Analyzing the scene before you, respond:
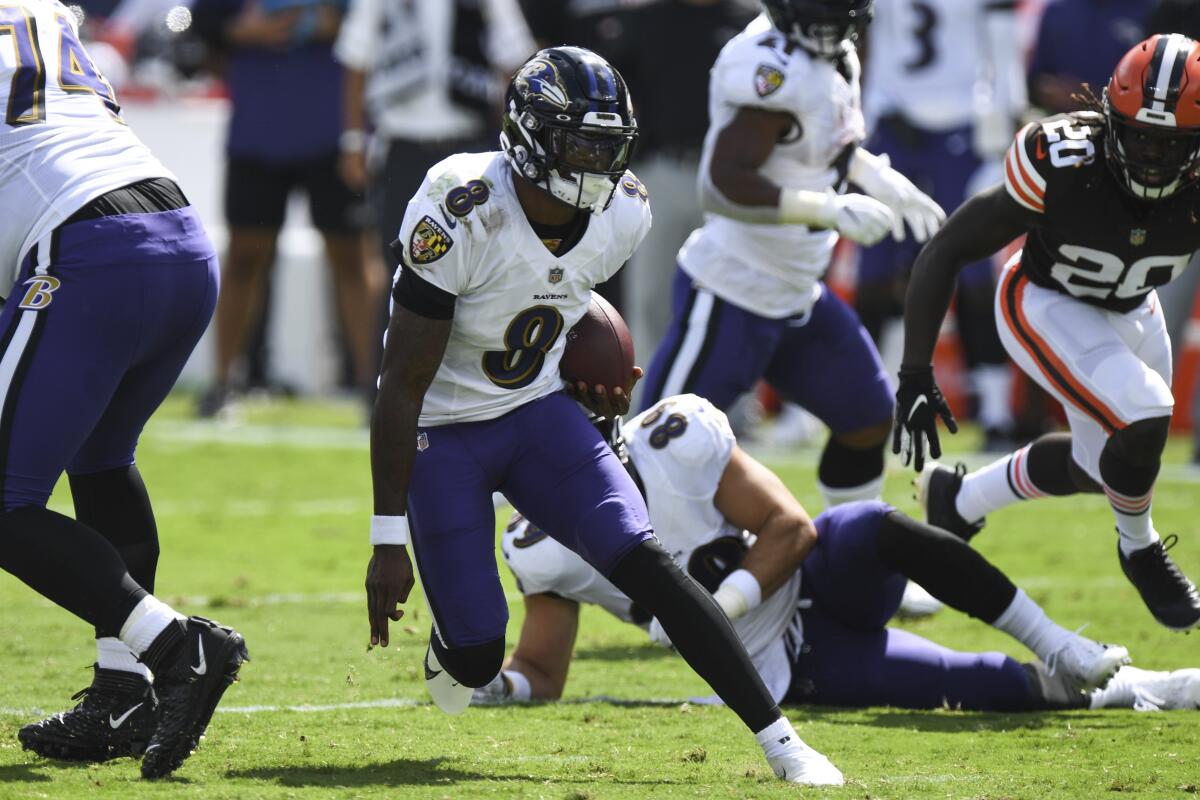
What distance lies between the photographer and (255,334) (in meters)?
A: 12.7

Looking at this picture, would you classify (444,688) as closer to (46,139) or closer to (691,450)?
(691,450)

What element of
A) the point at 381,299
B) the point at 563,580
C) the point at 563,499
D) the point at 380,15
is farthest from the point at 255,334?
the point at 563,499

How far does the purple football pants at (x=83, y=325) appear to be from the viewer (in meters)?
3.87

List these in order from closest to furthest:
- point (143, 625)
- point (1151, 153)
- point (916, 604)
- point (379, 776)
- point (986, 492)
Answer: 1. point (143, 625)
2. point (379, 776)
3. point (1151, 153)
4. point (986, 492)
5. point (916, 604)

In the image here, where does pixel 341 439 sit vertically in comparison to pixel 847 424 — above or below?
below

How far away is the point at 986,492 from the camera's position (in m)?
5.80

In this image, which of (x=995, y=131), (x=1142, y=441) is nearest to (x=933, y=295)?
(x=1142, y=441)

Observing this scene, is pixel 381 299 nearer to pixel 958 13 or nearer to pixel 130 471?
pixel 958 13

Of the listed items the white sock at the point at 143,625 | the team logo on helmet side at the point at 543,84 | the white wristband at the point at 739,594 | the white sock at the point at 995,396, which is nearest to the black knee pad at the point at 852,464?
the white wristband at the point at 739,594

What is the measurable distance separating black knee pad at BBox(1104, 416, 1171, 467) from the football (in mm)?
1419

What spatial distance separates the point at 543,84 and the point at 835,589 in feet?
5.03

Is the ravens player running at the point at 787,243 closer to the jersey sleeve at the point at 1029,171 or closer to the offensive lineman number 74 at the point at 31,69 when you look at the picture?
the jersey sleeve at the point at 1029,171

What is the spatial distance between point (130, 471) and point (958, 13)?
6.60 metres

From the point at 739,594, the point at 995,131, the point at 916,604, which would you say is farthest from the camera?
the point at 995,131
